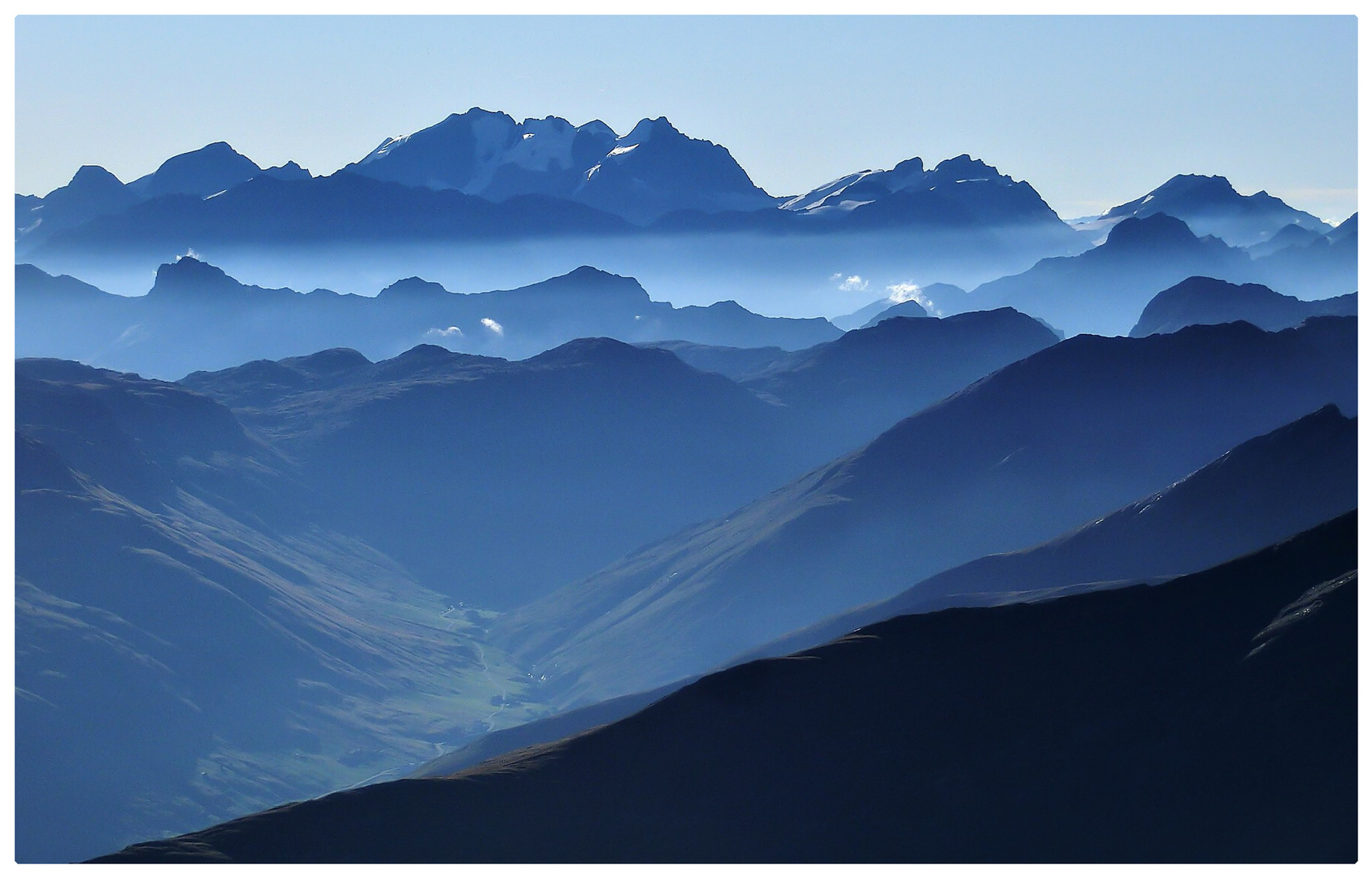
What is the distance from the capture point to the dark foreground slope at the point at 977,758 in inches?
4328

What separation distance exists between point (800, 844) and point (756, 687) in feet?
69.7

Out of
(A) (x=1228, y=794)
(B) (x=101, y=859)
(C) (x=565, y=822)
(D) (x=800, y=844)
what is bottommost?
(A) (x=1228, y=794)

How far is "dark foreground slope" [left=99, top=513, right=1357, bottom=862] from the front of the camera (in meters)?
110

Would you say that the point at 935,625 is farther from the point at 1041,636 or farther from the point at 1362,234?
the point at 1362,234

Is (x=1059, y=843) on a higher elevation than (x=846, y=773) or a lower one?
lower

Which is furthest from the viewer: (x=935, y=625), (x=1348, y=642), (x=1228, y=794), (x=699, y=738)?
(x=935, y=625)

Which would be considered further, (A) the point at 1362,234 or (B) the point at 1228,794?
(B) the point at 1228,794

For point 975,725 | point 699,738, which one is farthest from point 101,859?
point 975,725

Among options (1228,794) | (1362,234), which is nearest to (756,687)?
(1228,794)

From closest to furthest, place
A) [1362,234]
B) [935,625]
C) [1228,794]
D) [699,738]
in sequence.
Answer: [1362,234], [1228,794], [699,738], [935,625]

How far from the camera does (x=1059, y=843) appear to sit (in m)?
110

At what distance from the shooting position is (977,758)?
395ft

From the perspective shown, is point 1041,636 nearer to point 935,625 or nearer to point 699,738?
point 935,625

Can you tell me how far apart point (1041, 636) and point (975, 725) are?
40.3 ft
